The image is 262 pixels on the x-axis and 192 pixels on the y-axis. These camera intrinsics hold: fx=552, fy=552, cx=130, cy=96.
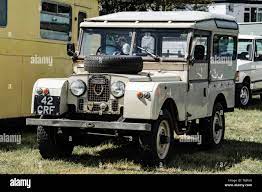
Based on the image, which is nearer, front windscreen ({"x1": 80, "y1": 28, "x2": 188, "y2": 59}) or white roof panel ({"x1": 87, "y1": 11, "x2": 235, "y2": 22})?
front windscreen ({"x1": 80, "y1": 28, "x2": 188, "y2": 59})

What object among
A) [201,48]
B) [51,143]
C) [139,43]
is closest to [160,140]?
[51,143]

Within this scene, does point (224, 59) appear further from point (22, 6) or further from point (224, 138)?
point (22, 6)

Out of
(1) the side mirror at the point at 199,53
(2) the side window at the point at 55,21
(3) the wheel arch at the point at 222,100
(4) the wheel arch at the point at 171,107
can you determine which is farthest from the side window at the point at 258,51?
(4) the wheel arch at the point at 171,107

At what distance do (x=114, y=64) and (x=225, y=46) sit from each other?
3025mm

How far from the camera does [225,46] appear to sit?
10.1m

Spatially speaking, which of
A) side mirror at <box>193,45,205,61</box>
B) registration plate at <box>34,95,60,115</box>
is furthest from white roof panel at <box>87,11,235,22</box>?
registration plate at <box>34,95,60,115</box>

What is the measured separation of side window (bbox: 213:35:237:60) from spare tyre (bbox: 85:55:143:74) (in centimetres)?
219

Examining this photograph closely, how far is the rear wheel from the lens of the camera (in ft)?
26.2

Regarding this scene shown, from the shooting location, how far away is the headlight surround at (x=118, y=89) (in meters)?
7.61

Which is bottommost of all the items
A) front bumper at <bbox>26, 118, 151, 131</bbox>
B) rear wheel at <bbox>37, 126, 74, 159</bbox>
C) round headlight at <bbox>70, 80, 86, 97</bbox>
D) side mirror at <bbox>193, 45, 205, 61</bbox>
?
rear wheel at <bbox>37, 126, 74, 159</bbox>

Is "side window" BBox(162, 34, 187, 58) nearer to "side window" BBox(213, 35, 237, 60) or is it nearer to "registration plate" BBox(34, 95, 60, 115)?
"side window" BBox(213, 35, 237, 60)

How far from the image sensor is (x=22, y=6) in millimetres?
10062

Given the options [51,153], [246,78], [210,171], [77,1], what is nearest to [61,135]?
[51,153]

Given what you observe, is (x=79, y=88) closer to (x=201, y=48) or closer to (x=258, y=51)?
(x=201, y=48)
